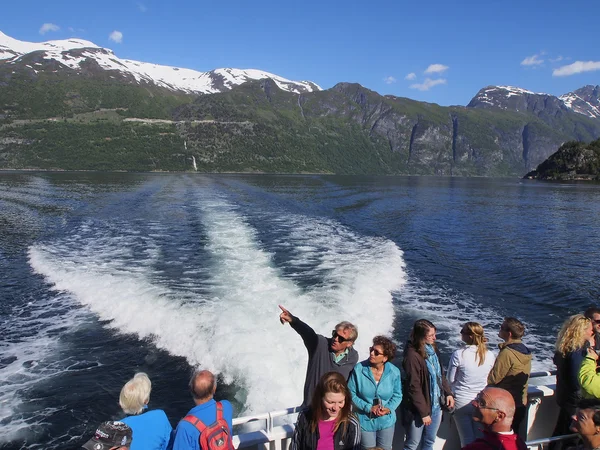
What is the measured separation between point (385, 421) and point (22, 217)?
111ft

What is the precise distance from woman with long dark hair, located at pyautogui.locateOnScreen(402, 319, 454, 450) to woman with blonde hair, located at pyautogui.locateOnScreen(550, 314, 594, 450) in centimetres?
118

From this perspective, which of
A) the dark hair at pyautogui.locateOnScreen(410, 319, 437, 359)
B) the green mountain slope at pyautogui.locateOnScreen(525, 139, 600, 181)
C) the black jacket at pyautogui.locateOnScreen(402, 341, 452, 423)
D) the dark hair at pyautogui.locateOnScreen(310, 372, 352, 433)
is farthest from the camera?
the green mountain slope at pyautogui.locateOnScreen(525, 139, 600, 181)

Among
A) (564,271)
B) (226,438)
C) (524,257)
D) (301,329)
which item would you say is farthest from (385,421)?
(524,257)

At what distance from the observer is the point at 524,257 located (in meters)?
21.0

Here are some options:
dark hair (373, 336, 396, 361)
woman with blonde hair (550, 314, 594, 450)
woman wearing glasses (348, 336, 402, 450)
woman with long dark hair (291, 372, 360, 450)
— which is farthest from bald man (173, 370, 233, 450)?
woman with blonde hair (550, 314, 594, 450)

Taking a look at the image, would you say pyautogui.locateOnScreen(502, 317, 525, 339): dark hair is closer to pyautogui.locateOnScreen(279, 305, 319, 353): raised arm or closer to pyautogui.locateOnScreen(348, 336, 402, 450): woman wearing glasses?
pyautogui.locateOnScreen(348, 336, 402, 450): woman wearing glasses

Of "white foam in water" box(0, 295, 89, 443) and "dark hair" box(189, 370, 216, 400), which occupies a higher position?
"dark hair" box(189, 370, 216, 400)

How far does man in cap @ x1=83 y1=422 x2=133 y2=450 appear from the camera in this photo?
3209 mm

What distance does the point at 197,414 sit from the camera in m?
3.62

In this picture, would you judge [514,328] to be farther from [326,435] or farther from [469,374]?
[326,435]

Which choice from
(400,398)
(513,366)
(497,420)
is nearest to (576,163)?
(513,366)

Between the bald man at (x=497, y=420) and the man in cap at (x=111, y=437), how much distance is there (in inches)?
106

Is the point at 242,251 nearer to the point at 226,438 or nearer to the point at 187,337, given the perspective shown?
the point at 187,337

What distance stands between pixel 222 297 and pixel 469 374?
9.10m
